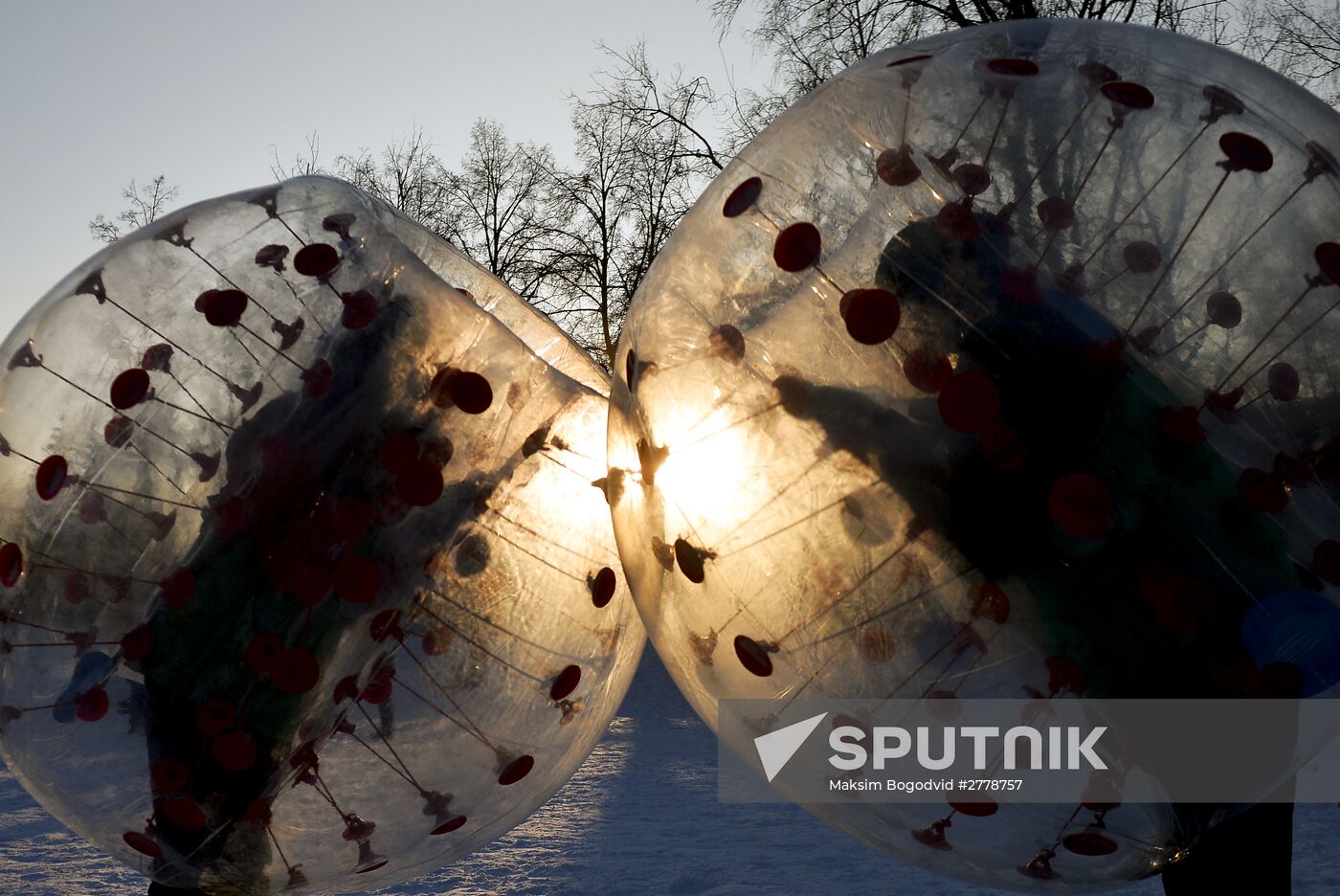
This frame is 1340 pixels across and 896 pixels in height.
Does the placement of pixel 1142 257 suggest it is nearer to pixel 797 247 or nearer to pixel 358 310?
pixel 797 247

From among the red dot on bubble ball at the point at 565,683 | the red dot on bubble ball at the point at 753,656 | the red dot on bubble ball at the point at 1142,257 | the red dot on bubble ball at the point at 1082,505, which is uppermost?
the red dot on bubble ball at the point at 1142,257

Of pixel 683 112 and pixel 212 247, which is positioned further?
pixel 683 112

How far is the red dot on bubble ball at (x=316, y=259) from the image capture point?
2.06 meters

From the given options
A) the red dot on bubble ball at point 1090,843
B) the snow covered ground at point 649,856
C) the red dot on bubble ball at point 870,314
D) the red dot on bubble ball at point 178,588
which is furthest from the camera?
the snow covered ground at point 649,856

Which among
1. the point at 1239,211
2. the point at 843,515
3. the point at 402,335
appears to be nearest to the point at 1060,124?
the point at 1239,211

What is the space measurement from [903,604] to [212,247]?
1.39 metres

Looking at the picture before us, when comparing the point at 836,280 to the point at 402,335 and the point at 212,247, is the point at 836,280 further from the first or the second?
the point at 212,247

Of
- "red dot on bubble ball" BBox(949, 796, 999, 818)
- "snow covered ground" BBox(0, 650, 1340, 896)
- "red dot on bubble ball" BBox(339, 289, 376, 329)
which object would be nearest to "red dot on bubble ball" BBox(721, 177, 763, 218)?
"red dot on bubble ball" BBox(339, 289, 376, 329)

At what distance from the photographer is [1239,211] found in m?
1.60

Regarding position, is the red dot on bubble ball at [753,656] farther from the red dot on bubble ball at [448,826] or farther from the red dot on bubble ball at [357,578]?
the red dot on bubble ball at [448,826]

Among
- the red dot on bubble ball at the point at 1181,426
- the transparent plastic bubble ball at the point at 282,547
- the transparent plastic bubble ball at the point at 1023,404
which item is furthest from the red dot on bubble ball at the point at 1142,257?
the transparent plastic bubble ball at the point at 282,547

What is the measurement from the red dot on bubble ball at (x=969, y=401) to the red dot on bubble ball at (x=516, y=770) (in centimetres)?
112

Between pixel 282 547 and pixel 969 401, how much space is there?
113cm

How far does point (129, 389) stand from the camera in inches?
79.7
